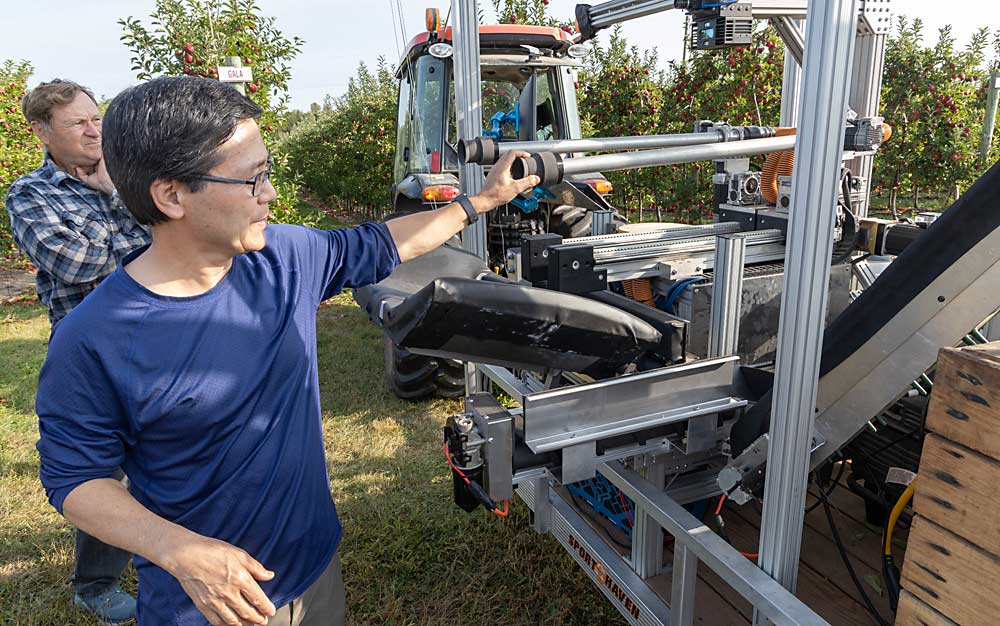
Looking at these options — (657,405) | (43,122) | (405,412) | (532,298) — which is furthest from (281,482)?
(405,412)

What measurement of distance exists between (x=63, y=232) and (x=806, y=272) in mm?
2217

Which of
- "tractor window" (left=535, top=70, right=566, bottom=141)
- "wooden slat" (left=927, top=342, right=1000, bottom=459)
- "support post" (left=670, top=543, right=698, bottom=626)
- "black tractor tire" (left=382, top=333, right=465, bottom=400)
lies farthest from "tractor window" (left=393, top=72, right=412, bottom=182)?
"wooden slat" (left=927, top=342, right=1000, bottom=459)

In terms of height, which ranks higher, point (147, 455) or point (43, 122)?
point (43, 122)

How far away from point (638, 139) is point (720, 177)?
0.62 metres

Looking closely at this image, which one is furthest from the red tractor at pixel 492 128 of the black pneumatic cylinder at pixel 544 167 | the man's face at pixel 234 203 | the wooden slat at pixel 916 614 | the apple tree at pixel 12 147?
the apple tree at pixel 12 147

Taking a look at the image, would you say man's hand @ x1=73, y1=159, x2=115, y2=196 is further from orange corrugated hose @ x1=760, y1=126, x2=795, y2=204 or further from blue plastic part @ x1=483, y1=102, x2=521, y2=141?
blue plastic part @ x1=483, y1=102, x2=521, y2=141

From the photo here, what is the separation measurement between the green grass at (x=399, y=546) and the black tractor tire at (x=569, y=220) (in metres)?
1.67

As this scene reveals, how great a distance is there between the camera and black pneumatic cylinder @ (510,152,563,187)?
168 centimetres

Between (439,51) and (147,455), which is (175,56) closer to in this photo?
(439,51)

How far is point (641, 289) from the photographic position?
2.17m

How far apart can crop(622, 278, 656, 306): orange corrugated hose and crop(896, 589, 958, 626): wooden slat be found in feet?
3.74

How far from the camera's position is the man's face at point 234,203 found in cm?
126

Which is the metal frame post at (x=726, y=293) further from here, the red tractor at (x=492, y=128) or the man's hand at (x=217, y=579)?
the red tractor at (x=492, y=128)

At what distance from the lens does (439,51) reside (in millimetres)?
4848
